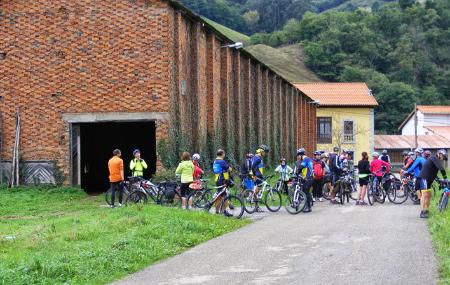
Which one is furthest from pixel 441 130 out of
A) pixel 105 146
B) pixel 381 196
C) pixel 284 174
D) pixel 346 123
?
pixel 284 174

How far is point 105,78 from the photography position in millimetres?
22953

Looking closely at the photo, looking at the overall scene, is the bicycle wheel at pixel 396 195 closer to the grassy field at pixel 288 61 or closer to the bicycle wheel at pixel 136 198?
the bicycle wheel at pixel 136 198

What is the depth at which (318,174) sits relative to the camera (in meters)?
22.5

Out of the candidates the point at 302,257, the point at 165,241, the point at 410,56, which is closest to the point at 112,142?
the point at 165,241

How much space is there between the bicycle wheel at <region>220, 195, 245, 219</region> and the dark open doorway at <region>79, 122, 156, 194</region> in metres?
9.03

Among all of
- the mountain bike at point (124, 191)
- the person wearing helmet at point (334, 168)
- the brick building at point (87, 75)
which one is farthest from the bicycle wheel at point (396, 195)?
the mountain bike at point (124, 191)

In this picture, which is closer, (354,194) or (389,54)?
(354,194)

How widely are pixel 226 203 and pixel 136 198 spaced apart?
2995 mm

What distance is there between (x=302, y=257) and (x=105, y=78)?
13.7m

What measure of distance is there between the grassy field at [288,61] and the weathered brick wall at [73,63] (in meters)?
79.5

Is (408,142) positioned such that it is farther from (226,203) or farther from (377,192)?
(226,203)

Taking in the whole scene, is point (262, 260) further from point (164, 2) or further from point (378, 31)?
point (378, 31)

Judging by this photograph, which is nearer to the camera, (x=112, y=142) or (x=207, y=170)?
(x=207, y=170)

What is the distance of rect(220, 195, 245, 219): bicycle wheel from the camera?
659 inches
